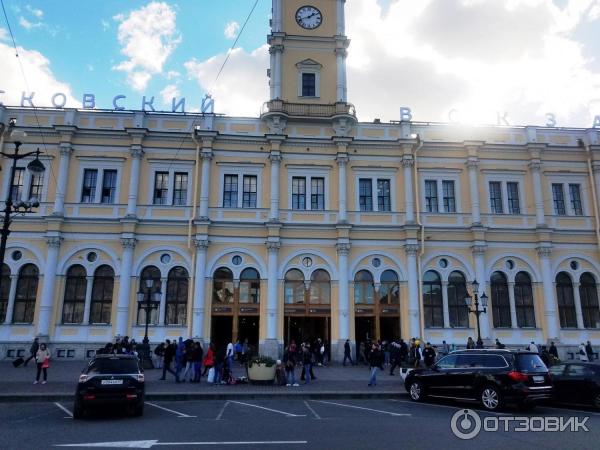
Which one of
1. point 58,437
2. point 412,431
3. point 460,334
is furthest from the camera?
point 460,334

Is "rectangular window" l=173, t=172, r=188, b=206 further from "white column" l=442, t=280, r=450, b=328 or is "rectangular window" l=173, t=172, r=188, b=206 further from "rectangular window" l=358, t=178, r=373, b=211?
"white column" l=442, t=280, r=450, b=328

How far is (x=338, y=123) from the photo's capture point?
1198 inches

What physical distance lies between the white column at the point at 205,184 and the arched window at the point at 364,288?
1017 cm

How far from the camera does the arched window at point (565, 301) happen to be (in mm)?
29484

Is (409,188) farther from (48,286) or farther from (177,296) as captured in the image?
(48,286)

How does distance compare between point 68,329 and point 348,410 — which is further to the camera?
point 68,329

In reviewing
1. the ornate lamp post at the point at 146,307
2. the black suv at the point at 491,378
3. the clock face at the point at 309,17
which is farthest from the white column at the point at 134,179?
the black suv at the point at 491,378

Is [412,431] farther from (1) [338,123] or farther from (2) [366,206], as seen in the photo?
(1) [338,123]

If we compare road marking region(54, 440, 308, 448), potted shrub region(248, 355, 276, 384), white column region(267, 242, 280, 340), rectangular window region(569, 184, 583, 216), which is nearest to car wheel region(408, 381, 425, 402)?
potted shrub region(248, 355, 276, 384)

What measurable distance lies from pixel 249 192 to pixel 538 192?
18.9 meters

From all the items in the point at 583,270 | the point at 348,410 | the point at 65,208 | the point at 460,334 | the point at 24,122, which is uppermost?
the point at 24,122

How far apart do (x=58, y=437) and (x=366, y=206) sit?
23.5 m

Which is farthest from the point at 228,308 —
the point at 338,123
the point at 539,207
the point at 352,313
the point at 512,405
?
the point at 539,207

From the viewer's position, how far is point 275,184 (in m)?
29.3
